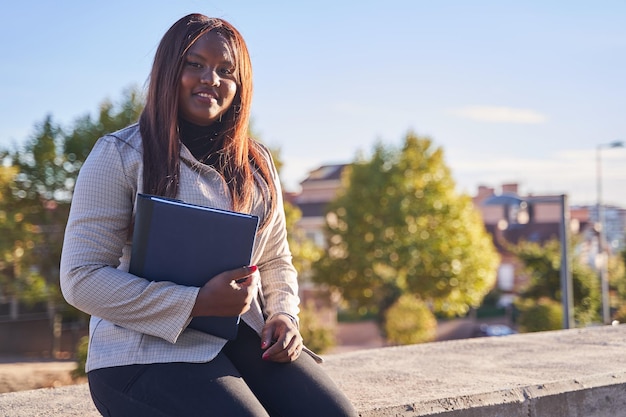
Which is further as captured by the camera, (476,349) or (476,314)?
(476,314)

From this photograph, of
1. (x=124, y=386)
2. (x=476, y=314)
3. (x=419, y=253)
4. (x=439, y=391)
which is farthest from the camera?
(x=476, y=314)

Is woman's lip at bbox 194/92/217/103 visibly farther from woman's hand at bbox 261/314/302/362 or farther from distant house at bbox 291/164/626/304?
distant house at bbox 291/164/626/304

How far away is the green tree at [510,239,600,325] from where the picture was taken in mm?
23078

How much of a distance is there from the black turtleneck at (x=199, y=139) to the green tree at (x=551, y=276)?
2169 centimetres

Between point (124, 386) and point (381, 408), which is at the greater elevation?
point (124, 386)

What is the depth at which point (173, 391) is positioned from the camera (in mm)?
1956

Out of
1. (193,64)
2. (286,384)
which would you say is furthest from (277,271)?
(193,64)

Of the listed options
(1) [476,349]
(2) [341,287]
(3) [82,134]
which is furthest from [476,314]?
(1) [476,349]

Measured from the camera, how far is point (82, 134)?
57.1 feet

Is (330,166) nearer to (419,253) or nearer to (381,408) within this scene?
(419,253)

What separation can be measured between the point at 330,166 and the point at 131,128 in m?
48.4

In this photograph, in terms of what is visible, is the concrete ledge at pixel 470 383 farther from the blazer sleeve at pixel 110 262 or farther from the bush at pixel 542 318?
the bush at pixel 542 318

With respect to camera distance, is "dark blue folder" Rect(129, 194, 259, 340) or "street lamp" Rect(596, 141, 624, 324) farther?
"street lamp" Rect(596, 141, 624, 324)

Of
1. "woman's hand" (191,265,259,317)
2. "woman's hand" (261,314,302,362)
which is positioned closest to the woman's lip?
"woman's hand" (191,265,259,317)
